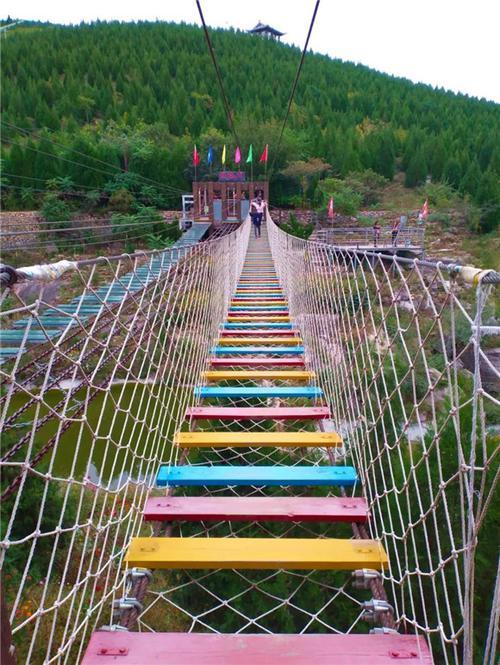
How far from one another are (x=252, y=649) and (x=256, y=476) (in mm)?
562

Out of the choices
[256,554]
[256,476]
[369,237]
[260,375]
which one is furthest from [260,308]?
[369,237]

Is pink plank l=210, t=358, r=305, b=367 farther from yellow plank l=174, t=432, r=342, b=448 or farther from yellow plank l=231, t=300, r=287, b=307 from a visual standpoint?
yellow plank l=231, t=300, r=287, b=307

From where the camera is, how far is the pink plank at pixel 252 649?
2.61ft

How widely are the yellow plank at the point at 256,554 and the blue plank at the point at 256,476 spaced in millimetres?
277

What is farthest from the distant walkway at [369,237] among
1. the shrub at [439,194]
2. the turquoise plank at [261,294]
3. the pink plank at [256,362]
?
the pink plank at [256,362]

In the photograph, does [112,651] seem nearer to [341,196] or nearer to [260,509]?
[260,509]

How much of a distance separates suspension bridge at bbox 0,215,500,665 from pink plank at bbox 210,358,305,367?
0.02 metres

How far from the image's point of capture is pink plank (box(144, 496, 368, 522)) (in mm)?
1172

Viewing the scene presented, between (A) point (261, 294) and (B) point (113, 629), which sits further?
(A) point (261, 294)

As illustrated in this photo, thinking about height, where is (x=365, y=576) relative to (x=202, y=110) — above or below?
below

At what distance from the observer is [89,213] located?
14234 millimetres

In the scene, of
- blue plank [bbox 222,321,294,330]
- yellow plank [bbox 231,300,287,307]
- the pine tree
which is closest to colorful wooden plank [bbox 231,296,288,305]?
yellow plank [bbox 231,300,287,307]

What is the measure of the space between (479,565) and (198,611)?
3.43 ft

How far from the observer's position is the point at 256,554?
3.37 feet
